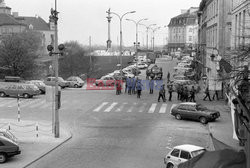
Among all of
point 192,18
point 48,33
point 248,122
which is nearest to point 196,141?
point 248,122

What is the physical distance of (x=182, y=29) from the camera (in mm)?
147625

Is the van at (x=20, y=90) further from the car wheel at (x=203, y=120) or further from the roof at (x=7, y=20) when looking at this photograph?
the roof at (x=7, y=20)

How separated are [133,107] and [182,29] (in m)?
117

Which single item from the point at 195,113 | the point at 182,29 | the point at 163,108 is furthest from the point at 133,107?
the point at 182,29

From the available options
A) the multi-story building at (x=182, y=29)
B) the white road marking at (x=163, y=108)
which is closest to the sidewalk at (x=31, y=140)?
the white road marking at (x=163, y=108)

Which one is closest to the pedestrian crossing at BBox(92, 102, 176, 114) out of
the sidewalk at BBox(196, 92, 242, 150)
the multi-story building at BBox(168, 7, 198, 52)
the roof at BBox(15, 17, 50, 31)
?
the sidewalk at BBox(196, 92, 242, 150)

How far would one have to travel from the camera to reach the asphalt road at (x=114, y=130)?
18516 mm

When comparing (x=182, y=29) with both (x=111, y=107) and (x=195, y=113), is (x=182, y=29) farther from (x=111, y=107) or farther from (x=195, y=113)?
(x=195, y=113)

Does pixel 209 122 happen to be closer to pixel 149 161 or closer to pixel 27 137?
pixel 149 161

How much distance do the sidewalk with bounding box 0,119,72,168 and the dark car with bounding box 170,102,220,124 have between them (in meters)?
8.34

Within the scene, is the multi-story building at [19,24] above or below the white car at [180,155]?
above

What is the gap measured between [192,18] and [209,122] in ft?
393

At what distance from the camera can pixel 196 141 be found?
22.0 m

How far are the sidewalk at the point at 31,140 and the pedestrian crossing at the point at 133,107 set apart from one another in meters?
7.10
